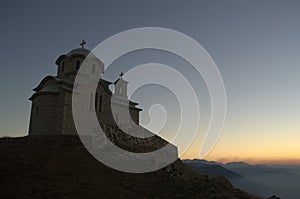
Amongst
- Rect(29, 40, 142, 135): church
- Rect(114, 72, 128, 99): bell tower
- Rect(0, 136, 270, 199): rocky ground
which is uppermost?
Rect(114, 72, 128, 99): bell tower

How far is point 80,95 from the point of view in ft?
92.1

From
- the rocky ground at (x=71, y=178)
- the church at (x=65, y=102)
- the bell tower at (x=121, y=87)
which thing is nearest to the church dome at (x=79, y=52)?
the church at (x=65, y=102)

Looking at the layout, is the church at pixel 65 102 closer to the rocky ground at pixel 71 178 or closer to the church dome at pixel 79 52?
the church dome at pixel 79 52

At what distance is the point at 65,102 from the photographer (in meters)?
26.7

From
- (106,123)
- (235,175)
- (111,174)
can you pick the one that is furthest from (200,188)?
(235,175)

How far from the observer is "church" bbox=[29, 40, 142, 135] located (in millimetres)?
26453

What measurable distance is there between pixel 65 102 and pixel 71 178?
1203 centimetres

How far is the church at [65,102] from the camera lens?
26.5m

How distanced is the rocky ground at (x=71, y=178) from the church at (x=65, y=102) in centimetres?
302

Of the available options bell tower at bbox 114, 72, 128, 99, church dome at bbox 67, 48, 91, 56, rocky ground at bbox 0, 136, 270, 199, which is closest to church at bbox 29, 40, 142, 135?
church dome at bbox 67, 48, 91, 56

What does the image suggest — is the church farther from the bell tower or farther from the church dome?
the bell tower

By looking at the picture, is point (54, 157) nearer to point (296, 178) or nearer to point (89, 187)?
point (89, 187)

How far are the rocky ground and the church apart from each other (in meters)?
3.02

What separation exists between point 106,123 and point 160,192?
16303mm
